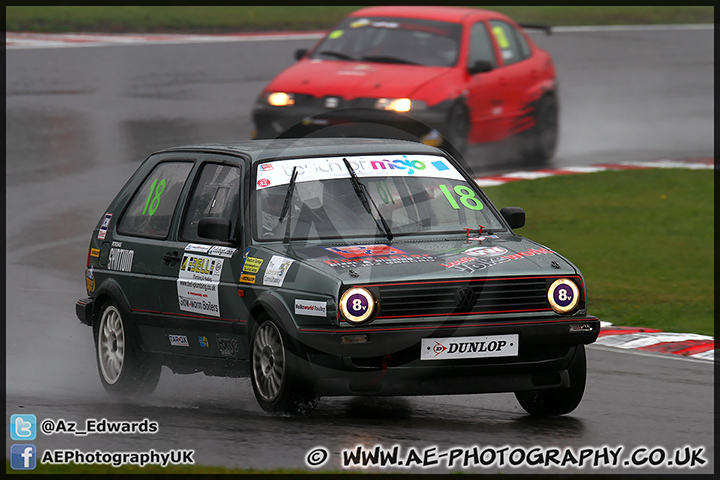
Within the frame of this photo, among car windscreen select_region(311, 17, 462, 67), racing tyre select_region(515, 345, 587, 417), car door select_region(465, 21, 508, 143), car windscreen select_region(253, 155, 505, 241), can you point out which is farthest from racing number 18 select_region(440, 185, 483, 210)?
car windscreen select_region(311, 17, 462, 67)

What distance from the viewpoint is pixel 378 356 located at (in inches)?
300

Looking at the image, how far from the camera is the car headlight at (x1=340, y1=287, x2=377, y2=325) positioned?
24.8ft

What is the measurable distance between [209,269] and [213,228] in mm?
331

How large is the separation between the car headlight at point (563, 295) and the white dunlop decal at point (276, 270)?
148 centimetres

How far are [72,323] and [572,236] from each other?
255 inches

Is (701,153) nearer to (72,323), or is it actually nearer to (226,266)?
(72,323)

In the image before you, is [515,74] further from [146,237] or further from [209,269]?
[209,269]

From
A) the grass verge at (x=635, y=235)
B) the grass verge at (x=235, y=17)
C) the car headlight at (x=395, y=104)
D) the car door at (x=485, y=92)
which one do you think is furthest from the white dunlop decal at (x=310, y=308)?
the grass verge at (x=235, y=17)

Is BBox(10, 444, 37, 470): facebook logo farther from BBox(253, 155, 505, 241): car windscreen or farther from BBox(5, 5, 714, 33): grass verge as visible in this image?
BBox(5, 5, 714, 33): grass verge

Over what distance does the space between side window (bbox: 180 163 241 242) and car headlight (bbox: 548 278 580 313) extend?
6.61 ft

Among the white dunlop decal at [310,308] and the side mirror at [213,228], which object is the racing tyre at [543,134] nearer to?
the side mirror at [213,228]

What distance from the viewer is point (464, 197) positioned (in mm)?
8977

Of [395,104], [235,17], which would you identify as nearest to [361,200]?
[395,104]

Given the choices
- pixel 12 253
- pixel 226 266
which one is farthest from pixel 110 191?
pixel 226 266
